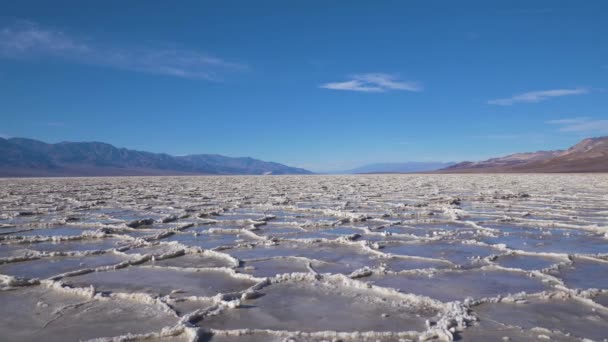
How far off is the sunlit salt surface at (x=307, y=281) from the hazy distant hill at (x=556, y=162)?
1540 inches

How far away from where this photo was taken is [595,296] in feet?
8.27

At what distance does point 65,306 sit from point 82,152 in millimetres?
179393

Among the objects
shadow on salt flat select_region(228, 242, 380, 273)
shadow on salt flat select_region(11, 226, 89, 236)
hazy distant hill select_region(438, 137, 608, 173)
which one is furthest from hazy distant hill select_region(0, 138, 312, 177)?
shadow on salt flat select_region(228, 242, 380, 273)

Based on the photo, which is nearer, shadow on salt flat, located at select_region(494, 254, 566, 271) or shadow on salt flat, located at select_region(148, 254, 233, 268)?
shadow on salt flat, located at select_region(494, 254, 566, 271)

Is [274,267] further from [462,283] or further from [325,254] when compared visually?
[462,283]

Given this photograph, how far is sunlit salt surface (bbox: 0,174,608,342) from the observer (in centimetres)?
208

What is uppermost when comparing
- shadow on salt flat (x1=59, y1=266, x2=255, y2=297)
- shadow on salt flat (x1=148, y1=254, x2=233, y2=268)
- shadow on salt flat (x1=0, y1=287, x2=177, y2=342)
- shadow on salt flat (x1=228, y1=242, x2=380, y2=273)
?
shadow on salt flat (x1=228, y1=242, x2=380, y2=273)

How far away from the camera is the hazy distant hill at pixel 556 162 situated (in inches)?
1726

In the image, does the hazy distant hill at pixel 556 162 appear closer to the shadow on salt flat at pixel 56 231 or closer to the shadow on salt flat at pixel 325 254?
the shadow on salt flat at pixel 325 254

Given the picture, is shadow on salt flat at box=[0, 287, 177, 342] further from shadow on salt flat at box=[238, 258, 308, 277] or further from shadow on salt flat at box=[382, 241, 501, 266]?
shadow on salt flat at box=[382, 241, 501, 266]

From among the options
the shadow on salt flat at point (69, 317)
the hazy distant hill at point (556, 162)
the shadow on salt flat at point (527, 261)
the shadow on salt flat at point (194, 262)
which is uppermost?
the hazy distant hill at point (556, 162)

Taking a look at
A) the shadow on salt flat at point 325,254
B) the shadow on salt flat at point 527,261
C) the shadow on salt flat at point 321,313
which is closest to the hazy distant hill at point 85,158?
the shadow on salt flat at point 325,254

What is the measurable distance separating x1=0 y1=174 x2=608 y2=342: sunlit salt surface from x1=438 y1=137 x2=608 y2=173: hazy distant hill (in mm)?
39104

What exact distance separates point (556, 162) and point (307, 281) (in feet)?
185
